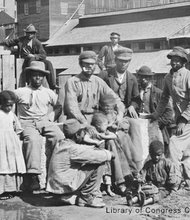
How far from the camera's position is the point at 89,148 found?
18.6 feet

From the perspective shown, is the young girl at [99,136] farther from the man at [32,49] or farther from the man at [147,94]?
the man at [32,49]

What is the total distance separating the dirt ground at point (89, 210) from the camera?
5.22m

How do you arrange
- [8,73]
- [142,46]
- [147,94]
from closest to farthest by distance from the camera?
1. [147,94]
2. [8,73]
3. [142,46]

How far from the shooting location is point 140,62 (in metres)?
29.1

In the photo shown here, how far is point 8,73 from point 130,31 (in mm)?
24816

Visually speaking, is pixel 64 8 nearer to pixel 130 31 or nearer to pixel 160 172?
pixel 130 31

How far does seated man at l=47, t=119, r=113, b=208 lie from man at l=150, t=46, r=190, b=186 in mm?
1530

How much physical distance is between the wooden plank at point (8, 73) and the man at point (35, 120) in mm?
1513

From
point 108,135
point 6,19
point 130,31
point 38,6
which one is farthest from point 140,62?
point 108,135

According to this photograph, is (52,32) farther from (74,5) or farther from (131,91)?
(131,91)

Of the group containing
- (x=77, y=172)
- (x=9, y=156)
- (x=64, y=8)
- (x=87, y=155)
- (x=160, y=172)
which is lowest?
(x=160, y=172)

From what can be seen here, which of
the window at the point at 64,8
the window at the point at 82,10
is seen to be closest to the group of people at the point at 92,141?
the window at the point at 64,8

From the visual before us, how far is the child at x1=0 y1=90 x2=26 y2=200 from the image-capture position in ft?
19.7

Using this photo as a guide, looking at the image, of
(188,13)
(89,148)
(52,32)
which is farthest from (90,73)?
(52,32)
